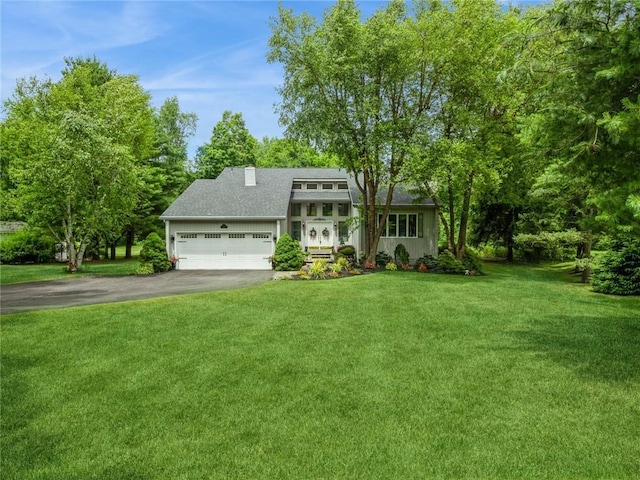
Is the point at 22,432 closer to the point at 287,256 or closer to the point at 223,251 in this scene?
the point at 287,256

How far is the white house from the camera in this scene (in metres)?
22.4

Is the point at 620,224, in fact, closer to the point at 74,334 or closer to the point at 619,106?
the point at 619,106

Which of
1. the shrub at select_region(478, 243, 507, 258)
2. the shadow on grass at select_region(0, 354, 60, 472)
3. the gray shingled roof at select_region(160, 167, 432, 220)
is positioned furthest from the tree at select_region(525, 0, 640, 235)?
the shrub at select_region(478, 243, 507, 258)

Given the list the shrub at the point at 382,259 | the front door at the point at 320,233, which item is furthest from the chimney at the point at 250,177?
the shrub at the point at 382,259

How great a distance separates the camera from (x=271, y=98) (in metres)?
20.6

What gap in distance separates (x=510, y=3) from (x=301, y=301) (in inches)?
781

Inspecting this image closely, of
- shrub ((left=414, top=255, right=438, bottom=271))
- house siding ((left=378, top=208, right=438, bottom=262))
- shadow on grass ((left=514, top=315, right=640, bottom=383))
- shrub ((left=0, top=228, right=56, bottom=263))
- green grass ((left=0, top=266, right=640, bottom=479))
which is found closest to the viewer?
green grass ((left=0, top=266, right=640, bottom=479))

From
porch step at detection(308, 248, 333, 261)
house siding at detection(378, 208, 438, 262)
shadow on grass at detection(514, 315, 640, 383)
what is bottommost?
shadow on grass at detection(514, 315, 640, 383)

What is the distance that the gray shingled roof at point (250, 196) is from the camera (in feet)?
73.8

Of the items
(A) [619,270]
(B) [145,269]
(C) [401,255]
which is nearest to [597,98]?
(A) [619,270]

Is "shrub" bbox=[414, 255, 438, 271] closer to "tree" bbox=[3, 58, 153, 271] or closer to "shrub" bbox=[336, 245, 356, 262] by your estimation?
"shrub" bbox=[336, 245, 356, 262]

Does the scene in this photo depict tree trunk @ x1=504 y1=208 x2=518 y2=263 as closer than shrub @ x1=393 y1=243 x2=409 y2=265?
No

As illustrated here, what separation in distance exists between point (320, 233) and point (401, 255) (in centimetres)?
561

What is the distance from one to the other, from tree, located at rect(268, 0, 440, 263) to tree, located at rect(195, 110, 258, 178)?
82.0 feet
